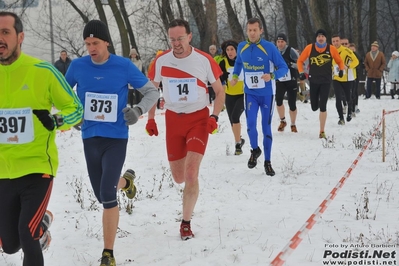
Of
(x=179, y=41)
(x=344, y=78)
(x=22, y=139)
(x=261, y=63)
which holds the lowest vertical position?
(x=22, y=139)

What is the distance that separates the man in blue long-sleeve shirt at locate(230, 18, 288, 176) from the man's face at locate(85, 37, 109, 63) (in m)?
3.61

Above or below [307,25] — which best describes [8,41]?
below

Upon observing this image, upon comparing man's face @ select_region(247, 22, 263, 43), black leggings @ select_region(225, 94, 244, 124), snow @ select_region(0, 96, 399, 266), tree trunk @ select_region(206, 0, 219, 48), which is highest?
tree trunk @ select_region(206, 0, 219, 48)

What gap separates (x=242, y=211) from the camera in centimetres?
631

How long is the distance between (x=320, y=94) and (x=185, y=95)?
21.4ft

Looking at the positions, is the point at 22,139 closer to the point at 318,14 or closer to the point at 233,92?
the point at 233,92

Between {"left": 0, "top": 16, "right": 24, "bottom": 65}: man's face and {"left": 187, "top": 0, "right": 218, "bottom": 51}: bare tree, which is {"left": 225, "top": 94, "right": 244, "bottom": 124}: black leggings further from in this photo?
{"left": 187, "top": 0, "right": 218, "bottom": 51}: bare tree

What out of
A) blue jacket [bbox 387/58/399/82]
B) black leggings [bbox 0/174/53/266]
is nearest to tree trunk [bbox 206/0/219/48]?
blue jacket [bbox 387/58/399/82]

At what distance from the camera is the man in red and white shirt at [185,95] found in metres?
5.60

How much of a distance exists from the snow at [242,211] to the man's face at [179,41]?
5.72 ft

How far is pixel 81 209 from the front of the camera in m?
6.67

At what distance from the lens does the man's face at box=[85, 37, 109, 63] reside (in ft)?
15.9

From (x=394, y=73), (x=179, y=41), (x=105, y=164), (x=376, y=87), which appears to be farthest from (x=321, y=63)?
(x=394, y=73)

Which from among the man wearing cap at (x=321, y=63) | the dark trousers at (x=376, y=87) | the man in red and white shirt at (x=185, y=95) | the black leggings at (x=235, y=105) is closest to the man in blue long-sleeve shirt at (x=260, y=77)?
the black leggings at (x=235, y=105)
